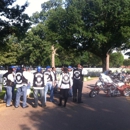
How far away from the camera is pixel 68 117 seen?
938 cm

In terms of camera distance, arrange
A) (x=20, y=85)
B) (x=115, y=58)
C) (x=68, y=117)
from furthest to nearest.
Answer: (x=115, y=58)
(x=20, y=85)
(x=68, y=117)

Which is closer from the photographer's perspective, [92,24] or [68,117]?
[68,117]

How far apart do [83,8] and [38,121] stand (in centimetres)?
2868

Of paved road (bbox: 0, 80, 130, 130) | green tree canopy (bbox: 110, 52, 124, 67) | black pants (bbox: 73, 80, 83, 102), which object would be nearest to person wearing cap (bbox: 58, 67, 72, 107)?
paved road (bbox: 0, 80, 130, 130)

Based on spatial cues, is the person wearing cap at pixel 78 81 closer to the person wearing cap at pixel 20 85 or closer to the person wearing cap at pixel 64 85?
the person wearing cap at pixel 64 85

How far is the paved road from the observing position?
7.96 m

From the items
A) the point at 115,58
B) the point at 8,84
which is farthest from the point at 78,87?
the point at 115,58

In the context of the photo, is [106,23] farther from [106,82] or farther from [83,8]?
[106,82]

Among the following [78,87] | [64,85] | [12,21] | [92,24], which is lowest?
[78,87]

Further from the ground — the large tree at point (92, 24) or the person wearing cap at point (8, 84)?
the large tree at point (92, 24)

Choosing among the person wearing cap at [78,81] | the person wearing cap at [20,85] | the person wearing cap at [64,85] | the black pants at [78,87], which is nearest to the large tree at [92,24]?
the person wearing cap at [78,81]

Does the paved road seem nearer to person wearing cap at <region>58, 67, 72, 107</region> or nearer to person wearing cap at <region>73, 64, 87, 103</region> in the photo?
person wearing cap at <region>58, 67, 72, 107</region>

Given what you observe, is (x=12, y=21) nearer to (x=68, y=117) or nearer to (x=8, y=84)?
(x=8, y=84)

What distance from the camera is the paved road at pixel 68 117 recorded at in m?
7.96
